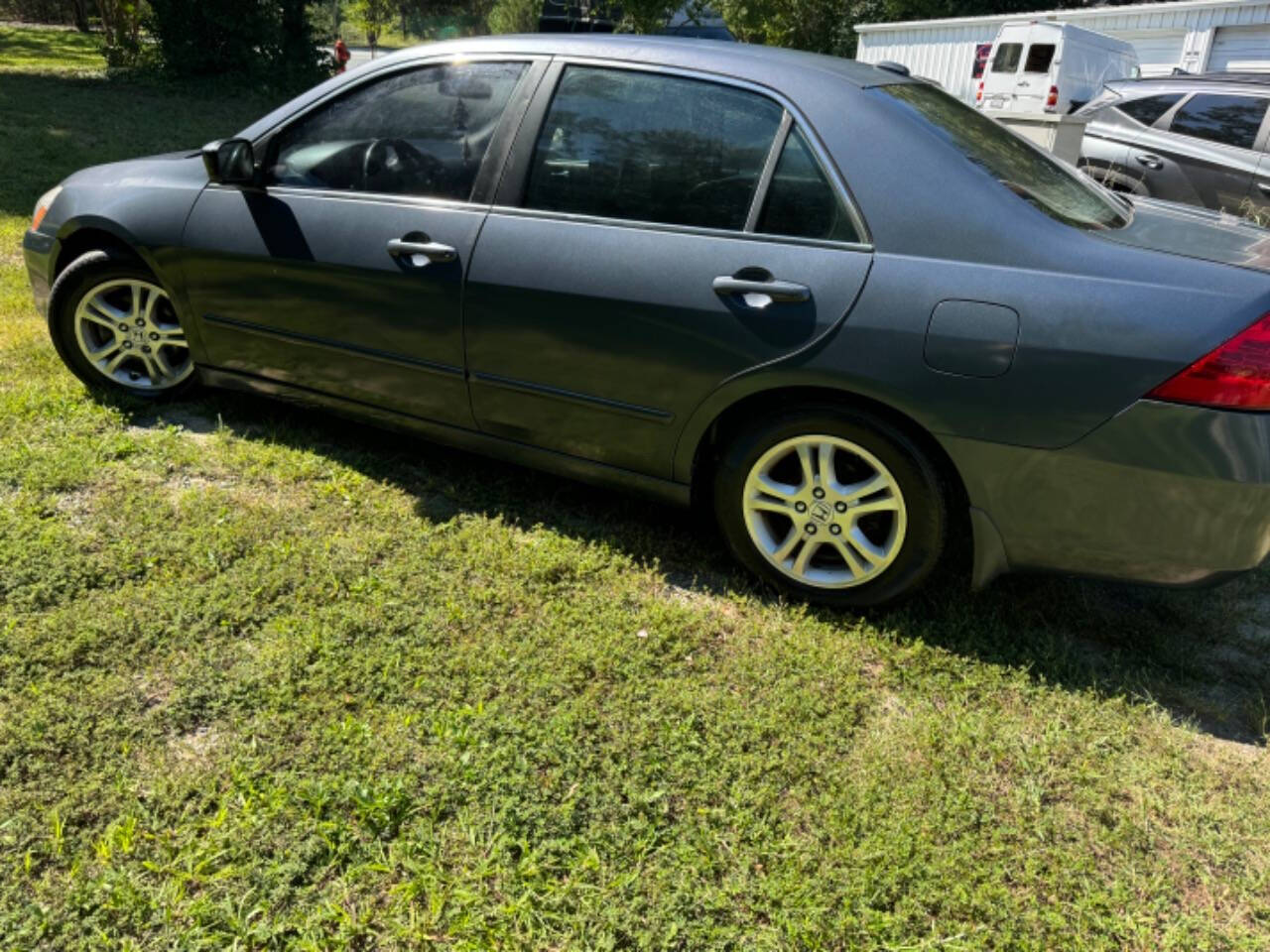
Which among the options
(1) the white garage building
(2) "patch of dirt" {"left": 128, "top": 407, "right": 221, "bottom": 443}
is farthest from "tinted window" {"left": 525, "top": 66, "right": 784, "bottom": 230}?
(1) the white garage building

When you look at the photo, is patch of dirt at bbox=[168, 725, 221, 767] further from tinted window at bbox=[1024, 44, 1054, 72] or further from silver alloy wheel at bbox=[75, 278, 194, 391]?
tinted window at bbox=[1024, 44, 1054, 72]

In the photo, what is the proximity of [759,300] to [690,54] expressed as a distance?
2.91 ft

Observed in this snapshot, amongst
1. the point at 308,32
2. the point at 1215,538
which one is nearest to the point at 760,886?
the point at 1215,538

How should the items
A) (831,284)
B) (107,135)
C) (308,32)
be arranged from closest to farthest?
1. (831,284)
2. (107,135)
3. (308,32)

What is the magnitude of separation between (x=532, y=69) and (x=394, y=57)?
590mm

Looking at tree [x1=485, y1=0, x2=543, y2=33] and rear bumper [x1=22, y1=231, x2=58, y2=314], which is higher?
tree [x1=485, y1=0, x2=543, y2=33]

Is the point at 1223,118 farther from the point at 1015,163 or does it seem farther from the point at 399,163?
the point at 399,163

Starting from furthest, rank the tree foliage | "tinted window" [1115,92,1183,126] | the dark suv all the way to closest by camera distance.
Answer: the tree foliage
"tinted window" [1115,92,1183,126]
the dark suv

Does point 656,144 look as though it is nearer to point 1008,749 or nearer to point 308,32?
point 1008,749

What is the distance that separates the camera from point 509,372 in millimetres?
3172

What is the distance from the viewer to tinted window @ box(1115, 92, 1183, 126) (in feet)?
28.4

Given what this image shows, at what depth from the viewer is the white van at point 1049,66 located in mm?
15820

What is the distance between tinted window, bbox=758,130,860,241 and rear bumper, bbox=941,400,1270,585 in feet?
2.23

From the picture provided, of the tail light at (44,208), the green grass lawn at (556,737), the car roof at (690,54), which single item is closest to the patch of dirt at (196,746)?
the green grass lawn at (556,737)
